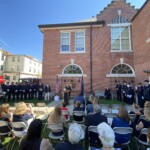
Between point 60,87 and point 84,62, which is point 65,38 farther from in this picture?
point 60,87

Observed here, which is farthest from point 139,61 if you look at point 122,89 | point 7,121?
point 7,121

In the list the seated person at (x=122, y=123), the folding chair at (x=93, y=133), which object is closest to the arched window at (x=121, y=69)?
the seated person at (x=122, y=123)

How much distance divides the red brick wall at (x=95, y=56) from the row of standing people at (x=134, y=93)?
2.25m

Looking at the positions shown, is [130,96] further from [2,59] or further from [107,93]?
[2,59]

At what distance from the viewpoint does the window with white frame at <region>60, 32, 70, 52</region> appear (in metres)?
17.3

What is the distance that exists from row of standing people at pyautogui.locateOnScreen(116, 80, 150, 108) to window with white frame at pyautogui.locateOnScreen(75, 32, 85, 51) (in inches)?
243

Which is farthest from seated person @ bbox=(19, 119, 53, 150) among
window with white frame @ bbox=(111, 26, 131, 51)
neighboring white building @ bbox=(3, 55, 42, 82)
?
neighboring white building @ bbox=(3, 55, 42, 82)

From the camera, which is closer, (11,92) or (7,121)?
(7,121)

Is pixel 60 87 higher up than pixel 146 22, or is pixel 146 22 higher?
pixel 146 22

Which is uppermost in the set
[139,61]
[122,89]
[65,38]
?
[65,38]

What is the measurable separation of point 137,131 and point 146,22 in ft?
38.4

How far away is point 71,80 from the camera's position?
16.6m

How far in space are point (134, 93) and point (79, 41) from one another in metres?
8.41

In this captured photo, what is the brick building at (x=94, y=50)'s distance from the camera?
1625 cm
